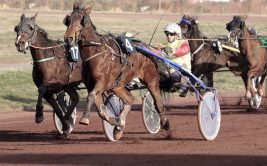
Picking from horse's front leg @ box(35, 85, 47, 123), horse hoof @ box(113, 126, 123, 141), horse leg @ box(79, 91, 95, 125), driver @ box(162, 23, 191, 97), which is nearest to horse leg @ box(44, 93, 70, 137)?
horse's front leg @ box(35, 85, 47, 123)

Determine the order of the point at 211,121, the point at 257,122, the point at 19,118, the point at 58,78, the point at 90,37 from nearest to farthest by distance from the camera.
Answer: the point at 90,37
the point at 211,121
the point at 58,78
the point at 257,122
the point at 19,118

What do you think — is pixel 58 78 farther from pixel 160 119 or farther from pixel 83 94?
pixel 83 94

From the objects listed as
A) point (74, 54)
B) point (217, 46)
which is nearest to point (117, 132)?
point (74, 54)

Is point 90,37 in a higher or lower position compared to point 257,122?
higher

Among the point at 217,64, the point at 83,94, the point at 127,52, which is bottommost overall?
the point at 83,94

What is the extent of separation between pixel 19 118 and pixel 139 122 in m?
2.86

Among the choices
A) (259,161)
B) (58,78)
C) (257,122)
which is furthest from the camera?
(257,122)

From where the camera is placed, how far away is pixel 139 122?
53.9 feet

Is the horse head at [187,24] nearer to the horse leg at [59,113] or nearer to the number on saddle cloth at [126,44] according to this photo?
the horse leg at [59,113]

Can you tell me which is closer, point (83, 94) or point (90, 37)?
point (90, 37)

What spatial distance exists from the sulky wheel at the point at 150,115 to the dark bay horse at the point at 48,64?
1.14 metres

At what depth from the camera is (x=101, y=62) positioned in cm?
1224

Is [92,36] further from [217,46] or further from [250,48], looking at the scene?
[250,48]

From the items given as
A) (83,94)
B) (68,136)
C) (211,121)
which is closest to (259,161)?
(211,121)
